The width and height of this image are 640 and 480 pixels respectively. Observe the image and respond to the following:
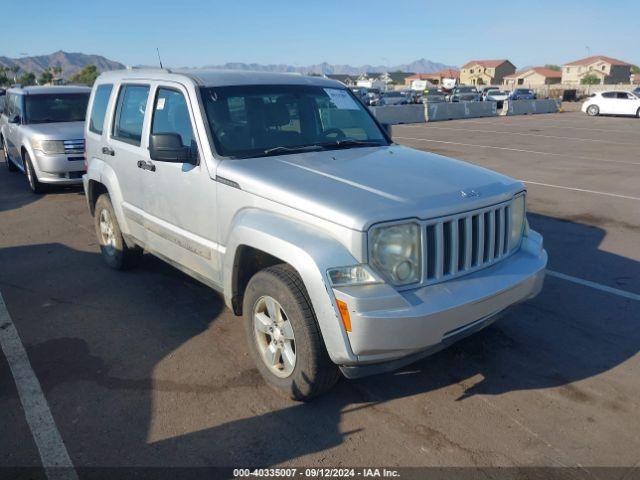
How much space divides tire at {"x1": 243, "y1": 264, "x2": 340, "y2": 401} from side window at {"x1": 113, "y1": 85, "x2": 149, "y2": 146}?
2202mm

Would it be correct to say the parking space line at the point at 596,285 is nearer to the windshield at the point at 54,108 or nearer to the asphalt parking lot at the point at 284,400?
the asphalt parking lot at the point at 284,400

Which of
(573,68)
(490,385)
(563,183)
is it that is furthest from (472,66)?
(490,385)

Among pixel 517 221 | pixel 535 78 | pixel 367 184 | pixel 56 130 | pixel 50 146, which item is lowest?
pixel 517 221

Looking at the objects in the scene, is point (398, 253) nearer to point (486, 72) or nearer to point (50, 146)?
point (50, 146)

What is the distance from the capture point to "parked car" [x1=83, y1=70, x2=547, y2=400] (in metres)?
3.07

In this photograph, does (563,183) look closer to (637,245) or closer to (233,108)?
(637,245)

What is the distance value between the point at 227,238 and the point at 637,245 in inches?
215

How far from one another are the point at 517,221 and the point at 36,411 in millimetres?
3441

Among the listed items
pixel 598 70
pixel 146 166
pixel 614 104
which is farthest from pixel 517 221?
pixel 598 70

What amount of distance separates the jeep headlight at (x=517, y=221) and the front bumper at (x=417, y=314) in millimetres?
493

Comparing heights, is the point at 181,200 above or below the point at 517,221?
above

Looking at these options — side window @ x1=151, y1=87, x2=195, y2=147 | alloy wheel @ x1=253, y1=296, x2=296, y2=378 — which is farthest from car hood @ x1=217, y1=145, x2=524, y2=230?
alloy wheel @ x1=253, y1=296, x2=296, y2=378

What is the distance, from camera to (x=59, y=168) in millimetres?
9633

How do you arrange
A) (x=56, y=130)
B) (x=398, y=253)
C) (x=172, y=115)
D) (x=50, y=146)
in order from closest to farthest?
(x=398, y=253)
(x=172, y=115)
(x=50, y=146)
(x=56, y=130)
